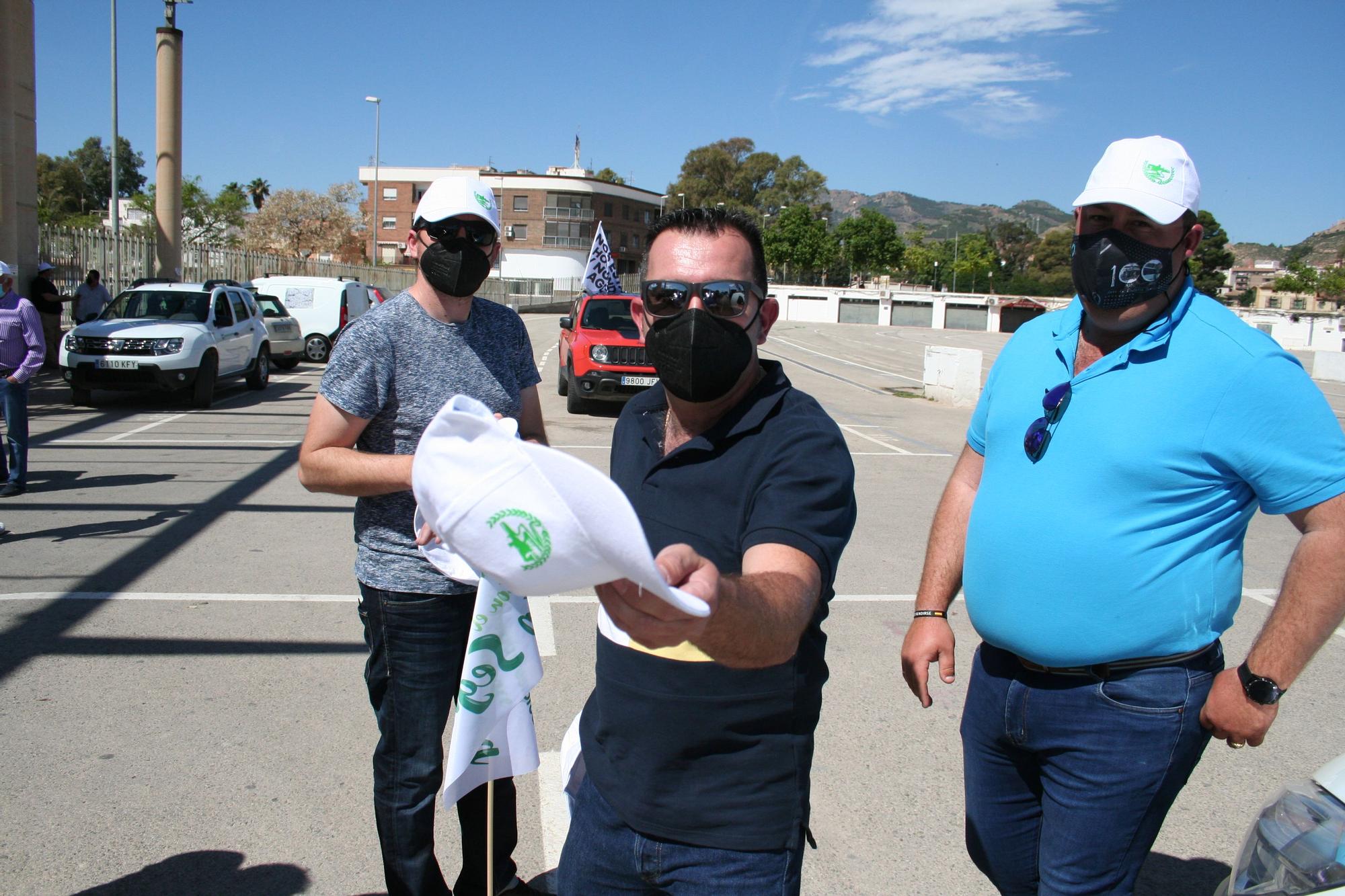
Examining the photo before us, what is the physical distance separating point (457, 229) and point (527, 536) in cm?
186

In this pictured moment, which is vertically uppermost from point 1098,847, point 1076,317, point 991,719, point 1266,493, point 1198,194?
point 1198,194

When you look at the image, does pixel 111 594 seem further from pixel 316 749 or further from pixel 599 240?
pixel 599 240

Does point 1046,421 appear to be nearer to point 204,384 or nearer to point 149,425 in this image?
point 149,425

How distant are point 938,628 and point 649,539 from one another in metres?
1.11

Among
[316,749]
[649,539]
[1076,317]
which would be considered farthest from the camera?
[316,749]

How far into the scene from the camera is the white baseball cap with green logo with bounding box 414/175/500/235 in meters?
2.72

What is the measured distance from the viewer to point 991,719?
7.71ft

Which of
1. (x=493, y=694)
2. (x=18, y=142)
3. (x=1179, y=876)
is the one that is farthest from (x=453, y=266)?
(x=18, y=142)

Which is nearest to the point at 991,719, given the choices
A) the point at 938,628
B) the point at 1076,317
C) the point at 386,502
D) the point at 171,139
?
the point at 938,628

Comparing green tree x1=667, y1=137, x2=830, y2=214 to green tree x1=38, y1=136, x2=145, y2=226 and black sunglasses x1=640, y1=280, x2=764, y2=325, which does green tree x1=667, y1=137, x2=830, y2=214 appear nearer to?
green tree x1=38, y1=136, x2=145, y2=226

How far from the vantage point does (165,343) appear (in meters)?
13.7

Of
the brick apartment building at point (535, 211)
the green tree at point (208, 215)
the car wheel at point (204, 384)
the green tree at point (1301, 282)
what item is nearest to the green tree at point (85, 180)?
the green tree at point (208, 215)

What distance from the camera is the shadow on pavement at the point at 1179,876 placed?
3217mm

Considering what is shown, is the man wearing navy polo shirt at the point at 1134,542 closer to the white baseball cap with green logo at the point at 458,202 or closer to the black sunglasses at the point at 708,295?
the black sunglasses at the point at 708,295
